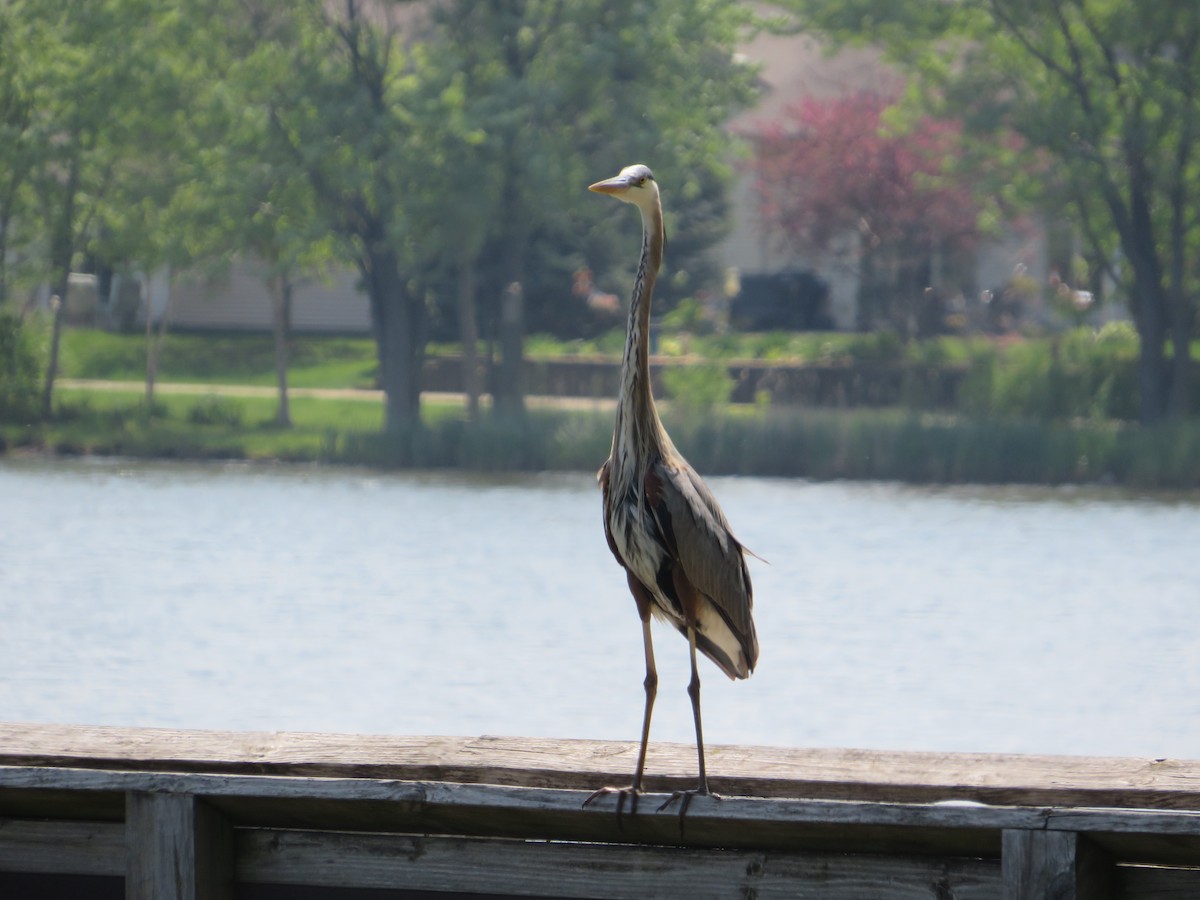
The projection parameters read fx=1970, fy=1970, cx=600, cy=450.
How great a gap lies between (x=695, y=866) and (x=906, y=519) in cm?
2202

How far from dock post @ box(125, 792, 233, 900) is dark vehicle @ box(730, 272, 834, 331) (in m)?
38.1

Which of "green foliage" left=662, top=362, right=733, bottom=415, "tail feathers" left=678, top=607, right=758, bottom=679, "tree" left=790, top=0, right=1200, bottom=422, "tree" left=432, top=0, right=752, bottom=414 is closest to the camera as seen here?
"tail feathers" left=678, top=607, right=758, bottom=679

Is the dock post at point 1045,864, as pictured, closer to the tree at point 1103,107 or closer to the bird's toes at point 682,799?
the bird's toes at point 682,799

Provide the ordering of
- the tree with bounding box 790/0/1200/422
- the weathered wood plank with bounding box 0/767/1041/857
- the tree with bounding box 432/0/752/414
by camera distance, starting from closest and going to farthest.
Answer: the weathered wood plank with bounding box 0/767/1041/857 < the tree with bounding box 790/0/1200/422 < the tree with bounding box 432/0/752/414

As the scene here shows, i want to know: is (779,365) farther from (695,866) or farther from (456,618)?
(695,866)

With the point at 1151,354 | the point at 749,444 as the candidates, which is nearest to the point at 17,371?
the point at 749,444

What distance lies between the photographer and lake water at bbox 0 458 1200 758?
14.8 metres

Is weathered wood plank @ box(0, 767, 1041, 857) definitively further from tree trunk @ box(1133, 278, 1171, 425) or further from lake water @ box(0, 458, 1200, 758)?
tree trunk @ box(1133, 278, 1171, 425)

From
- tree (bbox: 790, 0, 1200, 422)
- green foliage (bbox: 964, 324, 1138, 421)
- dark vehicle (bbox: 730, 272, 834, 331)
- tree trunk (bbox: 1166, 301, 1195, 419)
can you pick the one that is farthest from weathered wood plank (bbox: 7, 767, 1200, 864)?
dark vehicle (bbox: 730, 272, 834, 331)

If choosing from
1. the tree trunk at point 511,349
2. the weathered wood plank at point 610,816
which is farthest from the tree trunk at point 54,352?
the weathered wood plank at point 610,816

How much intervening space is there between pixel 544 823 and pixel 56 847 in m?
1.07

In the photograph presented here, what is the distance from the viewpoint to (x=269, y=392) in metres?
35.2


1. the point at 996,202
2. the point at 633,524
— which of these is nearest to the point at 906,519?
the point at 996,202

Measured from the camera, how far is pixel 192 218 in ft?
103
